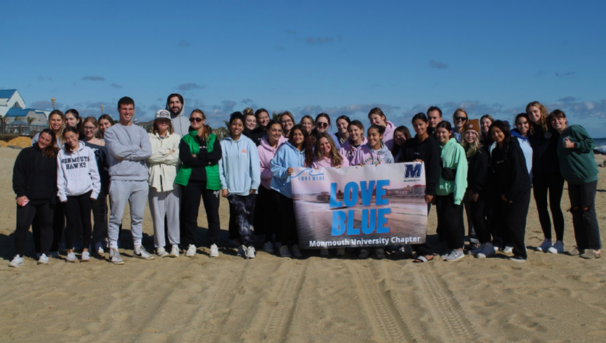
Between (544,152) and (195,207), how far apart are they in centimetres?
511

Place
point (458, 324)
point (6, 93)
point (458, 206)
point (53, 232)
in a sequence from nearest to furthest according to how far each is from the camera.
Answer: point (458, 324), point (458, 206), point (53, 232), point (6, 93)

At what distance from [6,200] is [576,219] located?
41.7 feet

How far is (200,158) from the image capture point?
6848 mm

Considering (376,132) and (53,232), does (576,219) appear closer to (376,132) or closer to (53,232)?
(376,132)

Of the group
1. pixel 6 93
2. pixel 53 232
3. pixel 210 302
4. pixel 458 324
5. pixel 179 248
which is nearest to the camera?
pixel 458 324

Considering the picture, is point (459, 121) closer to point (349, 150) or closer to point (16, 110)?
point (349, 150)

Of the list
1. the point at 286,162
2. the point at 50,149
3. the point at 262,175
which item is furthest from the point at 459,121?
the point at 50,149

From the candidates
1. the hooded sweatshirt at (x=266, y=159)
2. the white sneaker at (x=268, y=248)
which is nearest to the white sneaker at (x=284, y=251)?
the white sneaker at (x=268, y=248)

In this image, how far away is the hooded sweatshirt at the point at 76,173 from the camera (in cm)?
663

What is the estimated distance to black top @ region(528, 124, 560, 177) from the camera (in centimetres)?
689

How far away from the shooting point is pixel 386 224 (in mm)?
6914

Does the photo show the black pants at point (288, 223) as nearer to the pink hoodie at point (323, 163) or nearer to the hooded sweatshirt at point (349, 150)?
the pink hoodie at point (323, 163)

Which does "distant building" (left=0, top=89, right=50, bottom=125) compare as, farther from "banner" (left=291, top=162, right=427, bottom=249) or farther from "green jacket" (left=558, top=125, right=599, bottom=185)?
"green jacket" (left=558, top=125, right=599, bottom=185)

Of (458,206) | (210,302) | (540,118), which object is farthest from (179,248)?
(540,118)
